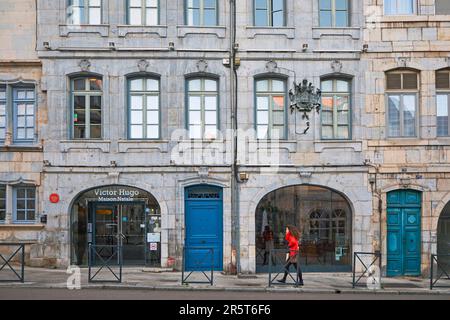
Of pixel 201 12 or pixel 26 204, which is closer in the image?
pixel 26 204

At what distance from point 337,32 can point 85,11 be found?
24.6 feet

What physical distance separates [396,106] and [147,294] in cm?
954

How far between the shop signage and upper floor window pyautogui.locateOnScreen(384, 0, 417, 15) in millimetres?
9340

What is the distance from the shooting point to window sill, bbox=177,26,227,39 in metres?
18.6

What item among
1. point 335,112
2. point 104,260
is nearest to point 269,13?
point 335,112

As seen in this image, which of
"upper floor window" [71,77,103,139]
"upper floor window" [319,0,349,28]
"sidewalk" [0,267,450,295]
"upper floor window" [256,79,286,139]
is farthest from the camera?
"upper floor window" [319,0,349,28]

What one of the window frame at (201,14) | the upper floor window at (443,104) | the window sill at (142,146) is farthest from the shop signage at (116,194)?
the upper floor window at (443,104)

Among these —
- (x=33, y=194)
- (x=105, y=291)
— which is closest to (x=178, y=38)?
(x=33, y=194)

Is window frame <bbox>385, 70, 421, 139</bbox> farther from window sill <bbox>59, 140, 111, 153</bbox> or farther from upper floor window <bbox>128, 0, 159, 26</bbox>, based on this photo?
window sill <bbox>59, 140, 111, 153</bbox>

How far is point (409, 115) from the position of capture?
19078mm

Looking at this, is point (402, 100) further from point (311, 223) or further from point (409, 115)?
point (311, 223)

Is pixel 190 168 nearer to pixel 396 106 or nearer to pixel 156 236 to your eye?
pixel 156 236

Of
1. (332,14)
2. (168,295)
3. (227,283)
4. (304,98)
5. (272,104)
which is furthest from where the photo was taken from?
(332,14)

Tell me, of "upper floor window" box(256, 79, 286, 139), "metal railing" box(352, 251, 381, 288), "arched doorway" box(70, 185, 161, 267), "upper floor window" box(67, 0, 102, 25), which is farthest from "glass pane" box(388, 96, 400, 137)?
"upper floor window" box(67, 0, 102, 25)
